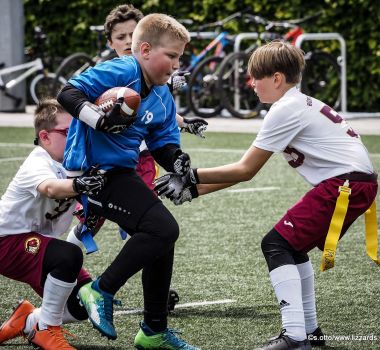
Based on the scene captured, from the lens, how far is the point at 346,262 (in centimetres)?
652

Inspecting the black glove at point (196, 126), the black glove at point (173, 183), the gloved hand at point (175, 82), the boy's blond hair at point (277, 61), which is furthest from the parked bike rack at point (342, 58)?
the black glove at point (173, 183)

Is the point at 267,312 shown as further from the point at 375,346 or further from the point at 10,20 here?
the point at 10,20

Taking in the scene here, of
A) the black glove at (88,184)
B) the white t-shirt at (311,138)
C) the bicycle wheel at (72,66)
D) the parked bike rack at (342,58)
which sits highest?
the white t-shirt at (311,138)

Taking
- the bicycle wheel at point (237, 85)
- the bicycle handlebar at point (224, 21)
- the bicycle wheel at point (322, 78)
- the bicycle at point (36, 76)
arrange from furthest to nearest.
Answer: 1. the bicycle at point (36, 76)
2. the bicycle handlebar at point (224, 21)
3. the bicycle wheel at point (322, 78)
4. the bicycle wheel at point (237, 85)

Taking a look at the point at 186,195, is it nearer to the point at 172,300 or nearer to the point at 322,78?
the point at 172,300

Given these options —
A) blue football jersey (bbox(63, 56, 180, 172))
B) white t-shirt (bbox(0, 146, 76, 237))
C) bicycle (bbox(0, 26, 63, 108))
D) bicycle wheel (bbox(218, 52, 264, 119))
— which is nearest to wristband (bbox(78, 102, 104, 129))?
blue football jersey (bbox(63, 56, 180, 172))

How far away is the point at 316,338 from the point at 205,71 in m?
10.7

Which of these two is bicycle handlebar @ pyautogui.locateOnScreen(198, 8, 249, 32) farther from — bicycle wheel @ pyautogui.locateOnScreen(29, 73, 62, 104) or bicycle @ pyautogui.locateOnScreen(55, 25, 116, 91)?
bicycle wheel @ pyautogui.locateOnScreen(29, 73, 62, 104)

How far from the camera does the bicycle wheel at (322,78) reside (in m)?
14.9

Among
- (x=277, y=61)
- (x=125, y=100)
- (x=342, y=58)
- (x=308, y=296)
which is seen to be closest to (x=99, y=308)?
(x=125, y=100)

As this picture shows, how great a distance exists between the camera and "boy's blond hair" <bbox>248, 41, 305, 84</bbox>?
475 centimetres

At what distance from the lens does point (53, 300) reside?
15.1 ft

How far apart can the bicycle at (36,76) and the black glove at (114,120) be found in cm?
1250

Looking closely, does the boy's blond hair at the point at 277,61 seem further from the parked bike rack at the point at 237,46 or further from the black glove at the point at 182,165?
the parked bike rack at the point at 237,46
